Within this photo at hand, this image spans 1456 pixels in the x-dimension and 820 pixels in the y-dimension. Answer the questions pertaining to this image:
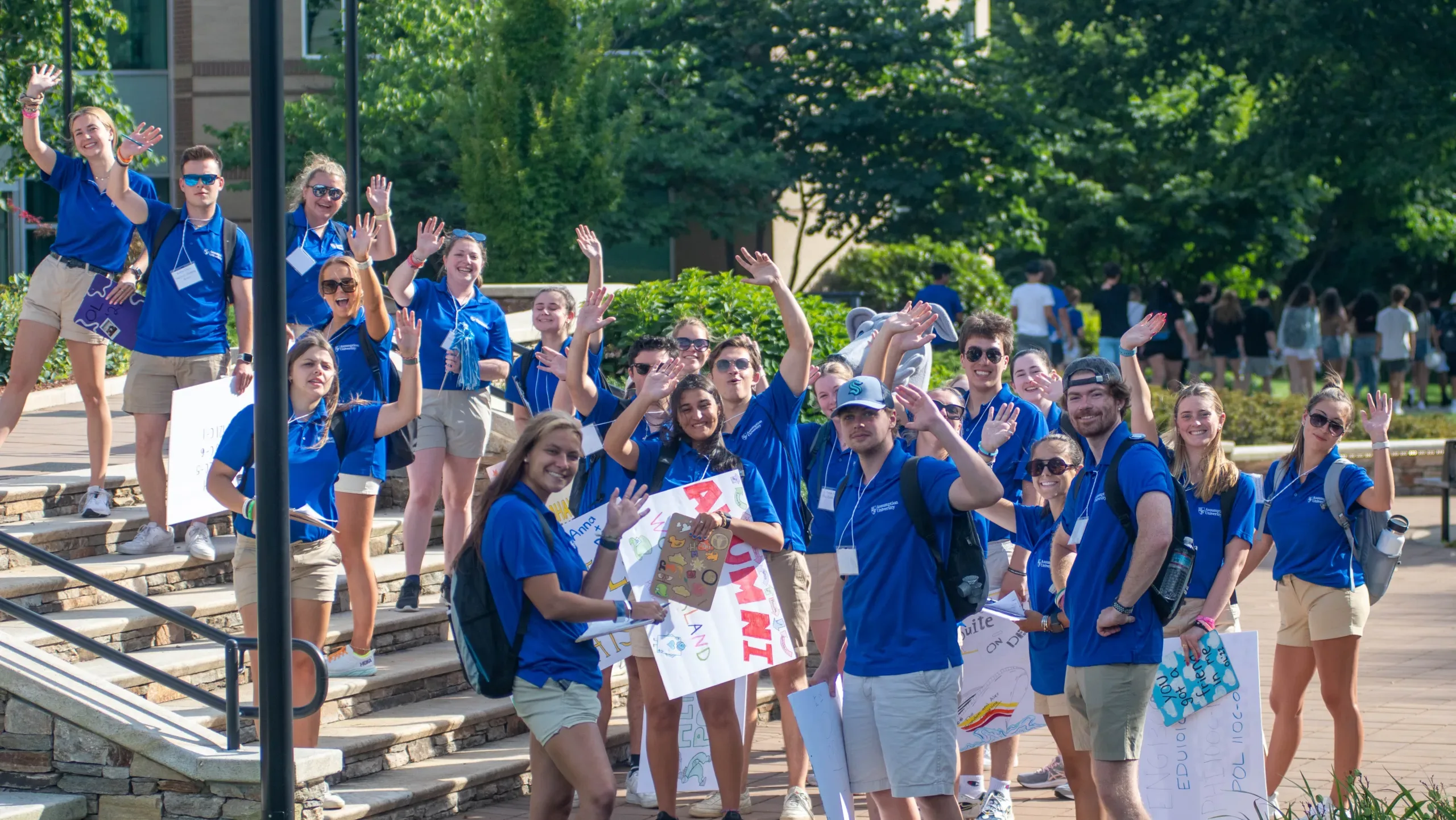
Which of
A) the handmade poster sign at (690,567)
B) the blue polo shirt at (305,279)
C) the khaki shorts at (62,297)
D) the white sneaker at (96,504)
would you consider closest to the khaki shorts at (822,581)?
the handmade poster sign at (690,567)

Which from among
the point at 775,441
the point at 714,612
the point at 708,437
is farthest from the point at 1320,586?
the point at 708,437

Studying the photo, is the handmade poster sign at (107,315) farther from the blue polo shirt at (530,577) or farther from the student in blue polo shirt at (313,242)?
the blue polo shirt at (530,577)

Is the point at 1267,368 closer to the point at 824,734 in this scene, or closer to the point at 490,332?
the point at 490,332

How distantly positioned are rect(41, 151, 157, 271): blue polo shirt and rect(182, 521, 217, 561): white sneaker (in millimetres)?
1534

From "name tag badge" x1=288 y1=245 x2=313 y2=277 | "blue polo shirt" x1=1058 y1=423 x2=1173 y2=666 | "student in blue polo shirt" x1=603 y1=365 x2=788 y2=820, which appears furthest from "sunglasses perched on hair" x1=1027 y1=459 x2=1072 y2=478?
"name tag badge" x1=288 y1=245 x2=313 y2=277

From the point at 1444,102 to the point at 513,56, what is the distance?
470 inches

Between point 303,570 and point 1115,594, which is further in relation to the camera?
point 303,570

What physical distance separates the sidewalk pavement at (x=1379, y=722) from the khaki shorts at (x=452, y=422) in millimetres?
1996

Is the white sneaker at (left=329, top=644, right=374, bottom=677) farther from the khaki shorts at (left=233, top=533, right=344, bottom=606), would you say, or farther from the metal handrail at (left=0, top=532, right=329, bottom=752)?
the metal handrail at (left=0, top=532, right=329, bottom=752)

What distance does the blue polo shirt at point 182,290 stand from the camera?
840 centimetres

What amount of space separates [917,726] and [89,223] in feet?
17.9

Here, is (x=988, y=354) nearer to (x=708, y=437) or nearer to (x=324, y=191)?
(x=708, y=437)

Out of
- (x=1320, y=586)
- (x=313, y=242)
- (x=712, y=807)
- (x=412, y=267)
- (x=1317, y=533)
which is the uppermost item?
(x=313, y=242)

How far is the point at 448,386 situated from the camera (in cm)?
880
